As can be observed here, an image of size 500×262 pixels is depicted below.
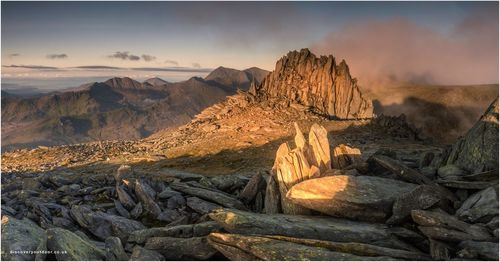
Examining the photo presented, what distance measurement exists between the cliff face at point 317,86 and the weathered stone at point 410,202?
99726mm

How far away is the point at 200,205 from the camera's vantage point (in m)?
29.8

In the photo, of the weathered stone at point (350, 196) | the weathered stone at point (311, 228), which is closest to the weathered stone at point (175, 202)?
the weathered stone at point (311, 228)

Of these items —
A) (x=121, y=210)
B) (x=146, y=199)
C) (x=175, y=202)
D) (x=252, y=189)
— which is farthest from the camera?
(x=252, y=189)

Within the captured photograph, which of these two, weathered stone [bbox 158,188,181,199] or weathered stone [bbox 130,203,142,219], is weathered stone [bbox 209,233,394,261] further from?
weathered stone [bbox 158,188,181,199]

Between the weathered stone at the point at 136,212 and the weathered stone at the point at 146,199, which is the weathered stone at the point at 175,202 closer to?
the weathered stone at the point at 146,199

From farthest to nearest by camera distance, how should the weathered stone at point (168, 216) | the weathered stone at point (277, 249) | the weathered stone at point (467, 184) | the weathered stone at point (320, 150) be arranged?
the weathered stone at point (168, 216), the weathered stone at point (320, 150), the weathered stone at point (467, 184), the weathered stone at point (277, 249)

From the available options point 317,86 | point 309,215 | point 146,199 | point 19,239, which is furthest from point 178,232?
point 317,86

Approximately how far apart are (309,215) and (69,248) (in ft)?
41.3

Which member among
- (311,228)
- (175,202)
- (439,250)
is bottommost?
(175,202)

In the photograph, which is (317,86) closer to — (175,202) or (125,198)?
(175,202)

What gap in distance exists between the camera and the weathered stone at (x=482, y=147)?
23506mm

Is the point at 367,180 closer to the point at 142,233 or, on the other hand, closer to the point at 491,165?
the point at 491,165

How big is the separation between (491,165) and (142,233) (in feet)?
67.6

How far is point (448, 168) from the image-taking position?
25.1m
